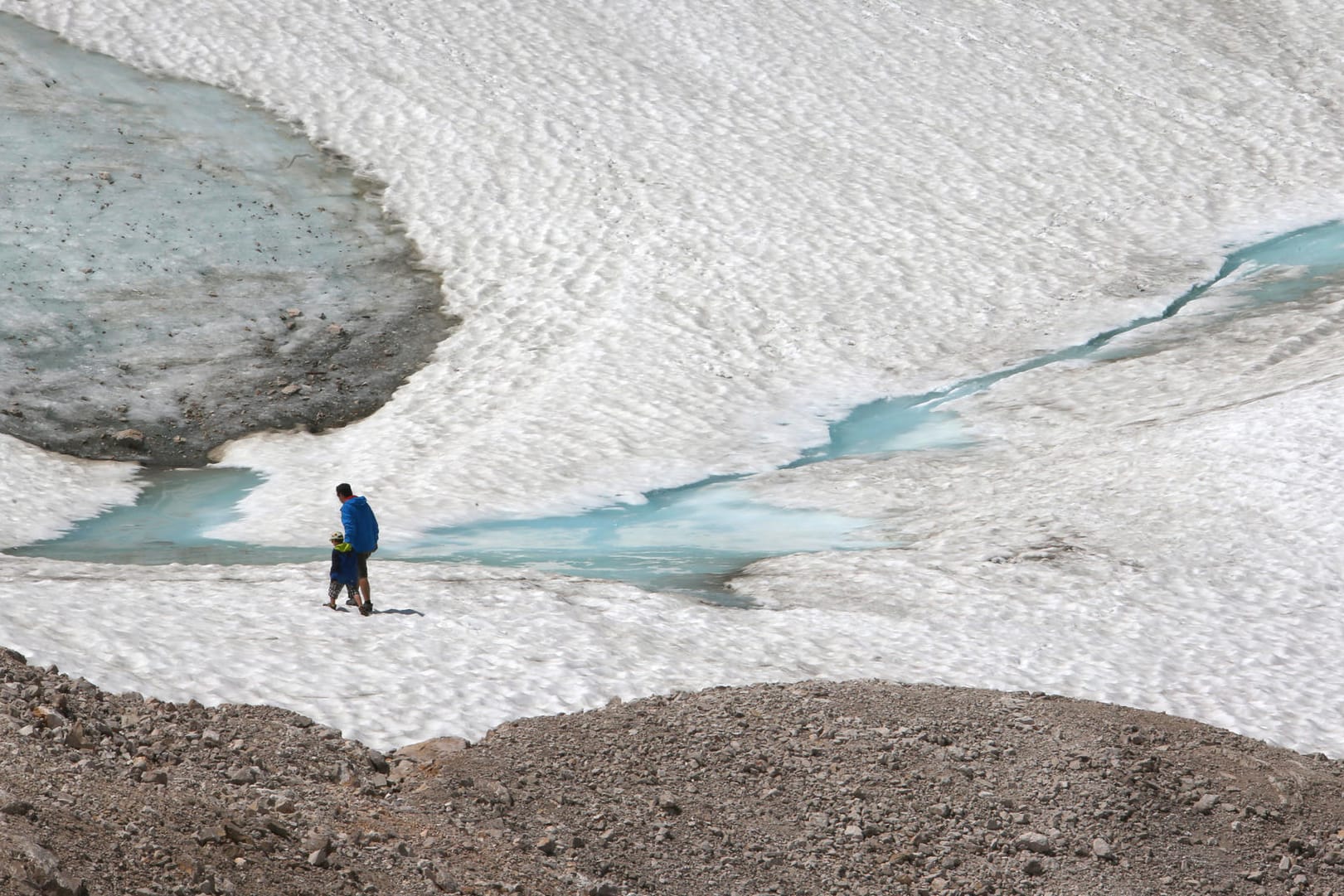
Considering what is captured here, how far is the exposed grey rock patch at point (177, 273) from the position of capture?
77.8 feet

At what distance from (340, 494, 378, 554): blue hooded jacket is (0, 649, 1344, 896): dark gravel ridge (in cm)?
388

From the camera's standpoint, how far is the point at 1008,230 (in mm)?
31625

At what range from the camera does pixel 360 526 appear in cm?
1497

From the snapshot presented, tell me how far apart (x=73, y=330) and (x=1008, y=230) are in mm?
19927

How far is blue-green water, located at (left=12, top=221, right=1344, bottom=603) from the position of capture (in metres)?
18.3

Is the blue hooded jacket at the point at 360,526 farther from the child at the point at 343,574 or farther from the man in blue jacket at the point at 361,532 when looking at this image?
the child at the point at 343,574

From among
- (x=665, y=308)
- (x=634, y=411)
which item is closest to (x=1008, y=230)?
(x=665, y=308)

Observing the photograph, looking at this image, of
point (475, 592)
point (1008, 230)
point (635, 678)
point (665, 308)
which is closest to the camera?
→ point (635, 678)

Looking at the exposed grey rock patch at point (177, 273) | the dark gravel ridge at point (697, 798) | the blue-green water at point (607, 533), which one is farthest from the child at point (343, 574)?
the exposed grey rock patch at point (177, 273)

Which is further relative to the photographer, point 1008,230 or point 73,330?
point 1008,230

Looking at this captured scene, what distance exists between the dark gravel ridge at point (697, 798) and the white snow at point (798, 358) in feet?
5.96

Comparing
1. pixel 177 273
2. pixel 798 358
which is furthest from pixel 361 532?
pixel 177 273

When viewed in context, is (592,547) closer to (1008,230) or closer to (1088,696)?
(1088,696)

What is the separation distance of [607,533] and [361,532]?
18.4 ft
